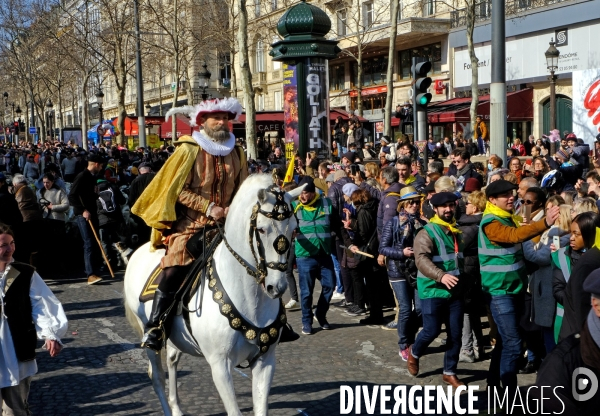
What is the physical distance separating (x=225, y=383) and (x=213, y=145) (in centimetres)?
171

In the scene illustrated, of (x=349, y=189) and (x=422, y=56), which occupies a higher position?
(x=422, y=56)

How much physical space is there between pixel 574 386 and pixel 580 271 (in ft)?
5.72

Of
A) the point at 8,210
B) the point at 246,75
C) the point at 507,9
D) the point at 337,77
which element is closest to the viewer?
the point at 8,210

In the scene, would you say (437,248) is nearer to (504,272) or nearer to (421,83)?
(504,272)

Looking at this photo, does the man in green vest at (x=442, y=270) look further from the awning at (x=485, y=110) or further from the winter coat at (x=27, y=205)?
the awning at (x=485, y=110)

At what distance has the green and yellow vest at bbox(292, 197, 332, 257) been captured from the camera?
362 inches

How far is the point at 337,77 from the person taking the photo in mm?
46125

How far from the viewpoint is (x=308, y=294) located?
30.2 ft

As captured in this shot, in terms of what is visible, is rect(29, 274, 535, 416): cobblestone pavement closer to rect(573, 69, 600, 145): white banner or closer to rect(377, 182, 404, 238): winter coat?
rect(377, 182, 404, 238): winter coat

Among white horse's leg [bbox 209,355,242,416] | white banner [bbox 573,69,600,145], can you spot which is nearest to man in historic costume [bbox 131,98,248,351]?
white horse's leg [bbox 209,355,242,416]

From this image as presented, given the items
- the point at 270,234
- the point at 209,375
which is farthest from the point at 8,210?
the point at 270,234

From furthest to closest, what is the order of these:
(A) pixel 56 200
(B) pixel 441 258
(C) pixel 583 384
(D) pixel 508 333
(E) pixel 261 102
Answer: (E) pixel 261 102, (A) pixel 56 200, (B) pixel 441 258, (D) pixel 508 333, (C) pixel 583 384

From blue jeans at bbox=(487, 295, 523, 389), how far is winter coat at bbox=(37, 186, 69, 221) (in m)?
9.17

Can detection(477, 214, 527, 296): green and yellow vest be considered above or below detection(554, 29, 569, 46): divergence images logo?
below
